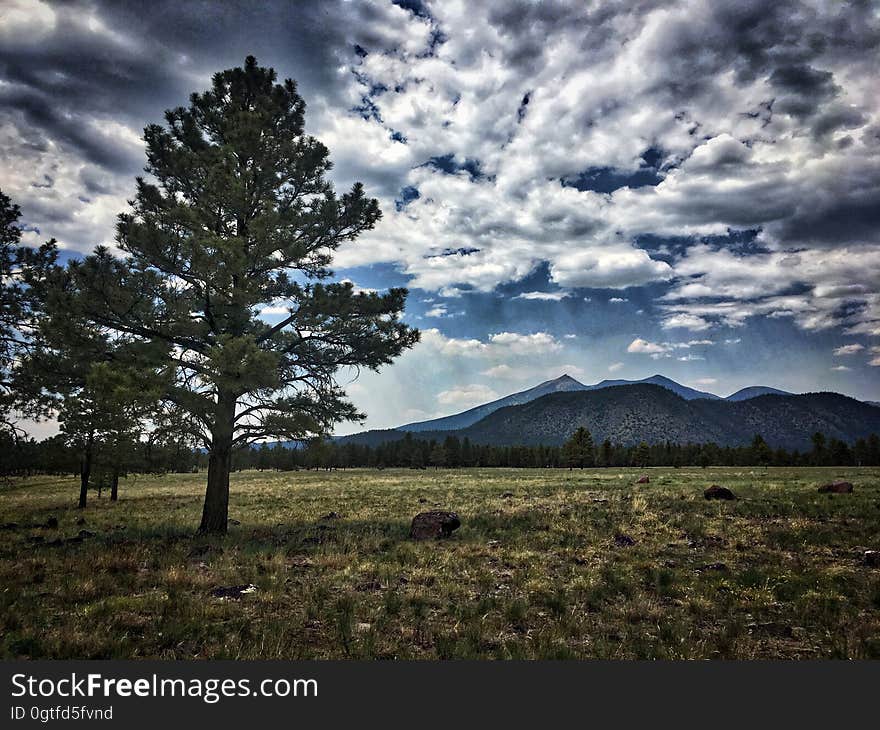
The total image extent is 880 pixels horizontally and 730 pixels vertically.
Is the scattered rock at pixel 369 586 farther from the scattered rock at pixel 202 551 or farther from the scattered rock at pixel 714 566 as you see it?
the scattered rock at pixel 714 566

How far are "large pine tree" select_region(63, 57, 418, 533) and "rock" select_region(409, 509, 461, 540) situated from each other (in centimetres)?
417

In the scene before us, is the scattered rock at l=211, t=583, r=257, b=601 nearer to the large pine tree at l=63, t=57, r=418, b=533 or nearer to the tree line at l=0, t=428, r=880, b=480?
the large pine tree at l=63, t=57, r=418, b=533

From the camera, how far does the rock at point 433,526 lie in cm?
1399

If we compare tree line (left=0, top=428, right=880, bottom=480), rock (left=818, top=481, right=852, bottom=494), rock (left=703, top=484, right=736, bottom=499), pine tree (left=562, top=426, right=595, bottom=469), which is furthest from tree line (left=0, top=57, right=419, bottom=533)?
pine tree (left=562, top=426, right=595, bottom=469)

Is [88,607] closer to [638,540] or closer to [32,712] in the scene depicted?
[32,712]

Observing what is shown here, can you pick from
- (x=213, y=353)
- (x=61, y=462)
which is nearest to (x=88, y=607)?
(x=213, y=353)

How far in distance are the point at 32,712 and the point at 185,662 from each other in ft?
4.51

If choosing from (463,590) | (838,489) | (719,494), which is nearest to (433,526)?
(463,590)

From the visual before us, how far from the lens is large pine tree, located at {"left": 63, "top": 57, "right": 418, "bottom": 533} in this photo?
12695 mm

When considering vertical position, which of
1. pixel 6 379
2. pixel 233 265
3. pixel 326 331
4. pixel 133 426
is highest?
pixel 233 265

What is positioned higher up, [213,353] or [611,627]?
[213,353]

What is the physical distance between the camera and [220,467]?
548 inches

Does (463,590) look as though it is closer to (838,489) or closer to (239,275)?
(239,275)

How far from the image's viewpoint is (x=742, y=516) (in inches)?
639
